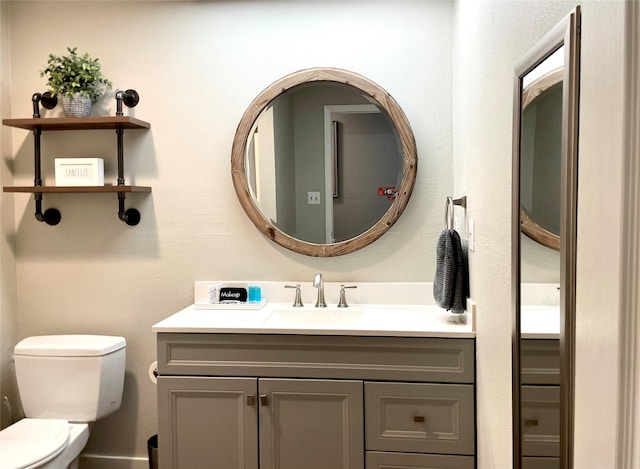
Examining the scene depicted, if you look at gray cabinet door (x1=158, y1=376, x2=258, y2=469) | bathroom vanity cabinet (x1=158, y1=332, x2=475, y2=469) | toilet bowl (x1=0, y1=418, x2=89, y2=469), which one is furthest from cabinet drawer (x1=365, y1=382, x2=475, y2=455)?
toilet bowl (x1=0, y1=418, x2=89, y2=469)

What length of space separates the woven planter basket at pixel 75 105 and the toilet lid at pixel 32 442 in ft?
4.57

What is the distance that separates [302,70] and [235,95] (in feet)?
1.13

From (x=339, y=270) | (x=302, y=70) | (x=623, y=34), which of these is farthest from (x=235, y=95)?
(x=623, y=34)

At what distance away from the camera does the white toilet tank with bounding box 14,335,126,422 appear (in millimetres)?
2770

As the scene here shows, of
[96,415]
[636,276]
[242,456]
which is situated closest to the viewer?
[636,276]

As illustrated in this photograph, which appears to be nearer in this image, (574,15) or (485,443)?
(574,15)

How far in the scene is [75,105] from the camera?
2854mm

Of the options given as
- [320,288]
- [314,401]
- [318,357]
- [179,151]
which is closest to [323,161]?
[320,288]

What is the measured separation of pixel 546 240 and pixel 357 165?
5.45 feet

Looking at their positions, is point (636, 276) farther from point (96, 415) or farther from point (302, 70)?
point (96, 415)

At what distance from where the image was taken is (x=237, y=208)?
296 cm

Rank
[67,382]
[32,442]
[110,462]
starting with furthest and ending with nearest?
[110,462]
[67,382]
[32,442]

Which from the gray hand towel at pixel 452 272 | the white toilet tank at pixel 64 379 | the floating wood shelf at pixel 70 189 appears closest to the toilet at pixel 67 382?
the white toilet tank at pixel 64 379

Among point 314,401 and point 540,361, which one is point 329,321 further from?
point 540,361
